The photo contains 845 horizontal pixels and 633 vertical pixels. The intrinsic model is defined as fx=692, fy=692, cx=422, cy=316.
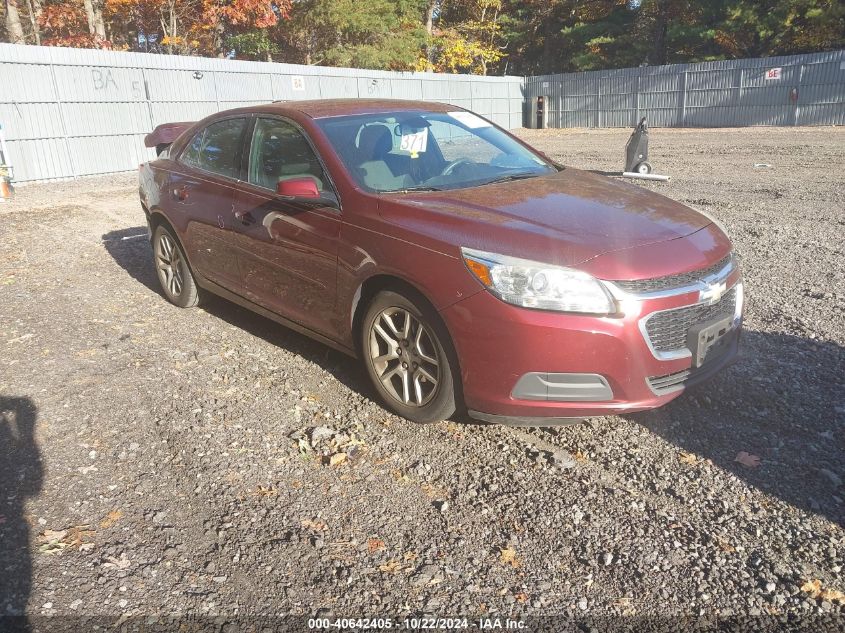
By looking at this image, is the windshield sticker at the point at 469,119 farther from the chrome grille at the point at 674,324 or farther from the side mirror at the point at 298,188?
the chrome grille at the point at 674,324

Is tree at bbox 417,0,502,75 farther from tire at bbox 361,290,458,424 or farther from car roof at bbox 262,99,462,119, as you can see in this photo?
tire at bbox 361,290,458,424

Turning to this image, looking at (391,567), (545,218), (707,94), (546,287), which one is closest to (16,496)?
(391,567)

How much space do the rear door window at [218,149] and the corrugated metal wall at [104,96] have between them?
12.5m

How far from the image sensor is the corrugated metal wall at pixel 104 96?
15688 millimetres

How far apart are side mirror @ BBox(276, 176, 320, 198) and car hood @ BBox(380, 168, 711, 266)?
446 mm

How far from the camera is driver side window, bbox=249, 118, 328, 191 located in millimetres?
4266

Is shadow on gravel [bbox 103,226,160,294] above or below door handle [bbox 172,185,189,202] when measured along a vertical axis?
below

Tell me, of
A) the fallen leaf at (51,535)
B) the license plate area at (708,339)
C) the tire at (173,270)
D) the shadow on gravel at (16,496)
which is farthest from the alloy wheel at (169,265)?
the license plate area at (708,339)

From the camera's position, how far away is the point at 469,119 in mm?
5027

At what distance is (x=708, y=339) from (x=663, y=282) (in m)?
0.42

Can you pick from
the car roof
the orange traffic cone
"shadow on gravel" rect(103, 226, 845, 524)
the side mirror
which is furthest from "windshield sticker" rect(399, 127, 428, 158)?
the orange traffic cone

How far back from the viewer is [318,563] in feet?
8.99

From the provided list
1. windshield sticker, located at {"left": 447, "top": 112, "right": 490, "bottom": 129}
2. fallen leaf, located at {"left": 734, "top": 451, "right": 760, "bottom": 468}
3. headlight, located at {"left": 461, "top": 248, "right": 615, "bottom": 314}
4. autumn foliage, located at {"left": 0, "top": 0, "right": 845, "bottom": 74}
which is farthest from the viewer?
autumn foliage, located at {"left": 0, "top": 0, "right": 845, "bottom": 74}

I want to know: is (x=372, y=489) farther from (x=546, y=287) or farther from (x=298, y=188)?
(x=298, y=188)
